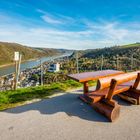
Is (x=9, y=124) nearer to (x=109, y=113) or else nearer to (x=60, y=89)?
(x=109, y=113)

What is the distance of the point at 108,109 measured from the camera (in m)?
4.28

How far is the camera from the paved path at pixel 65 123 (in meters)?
3.57

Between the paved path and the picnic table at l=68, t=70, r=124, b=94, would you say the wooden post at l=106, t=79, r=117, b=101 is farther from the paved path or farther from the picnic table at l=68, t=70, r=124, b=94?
the picnic table at l=68, t=70, r=124, b=94

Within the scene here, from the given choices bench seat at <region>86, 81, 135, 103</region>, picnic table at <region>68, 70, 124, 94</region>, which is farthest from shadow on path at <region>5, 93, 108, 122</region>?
picnic table at <region>68, 70, 124, 94</region>

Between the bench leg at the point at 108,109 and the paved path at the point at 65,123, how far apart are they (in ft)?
0.34

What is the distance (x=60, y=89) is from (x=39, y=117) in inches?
107

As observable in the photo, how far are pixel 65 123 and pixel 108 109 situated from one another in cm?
97

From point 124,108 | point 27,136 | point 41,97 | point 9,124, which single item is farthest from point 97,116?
point 41,97

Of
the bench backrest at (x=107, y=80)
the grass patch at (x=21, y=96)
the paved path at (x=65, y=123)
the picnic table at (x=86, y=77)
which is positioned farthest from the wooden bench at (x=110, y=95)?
the grass patch at (x=21, y=96)

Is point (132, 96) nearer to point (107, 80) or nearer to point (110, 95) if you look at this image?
point (110, 95)

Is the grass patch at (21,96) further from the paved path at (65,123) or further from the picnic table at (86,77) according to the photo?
the picnic table at (86,77)

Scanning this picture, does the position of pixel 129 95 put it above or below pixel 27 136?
above

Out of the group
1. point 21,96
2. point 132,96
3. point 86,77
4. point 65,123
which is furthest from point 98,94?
point 21,96

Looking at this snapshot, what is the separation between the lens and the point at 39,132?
3740 mm
